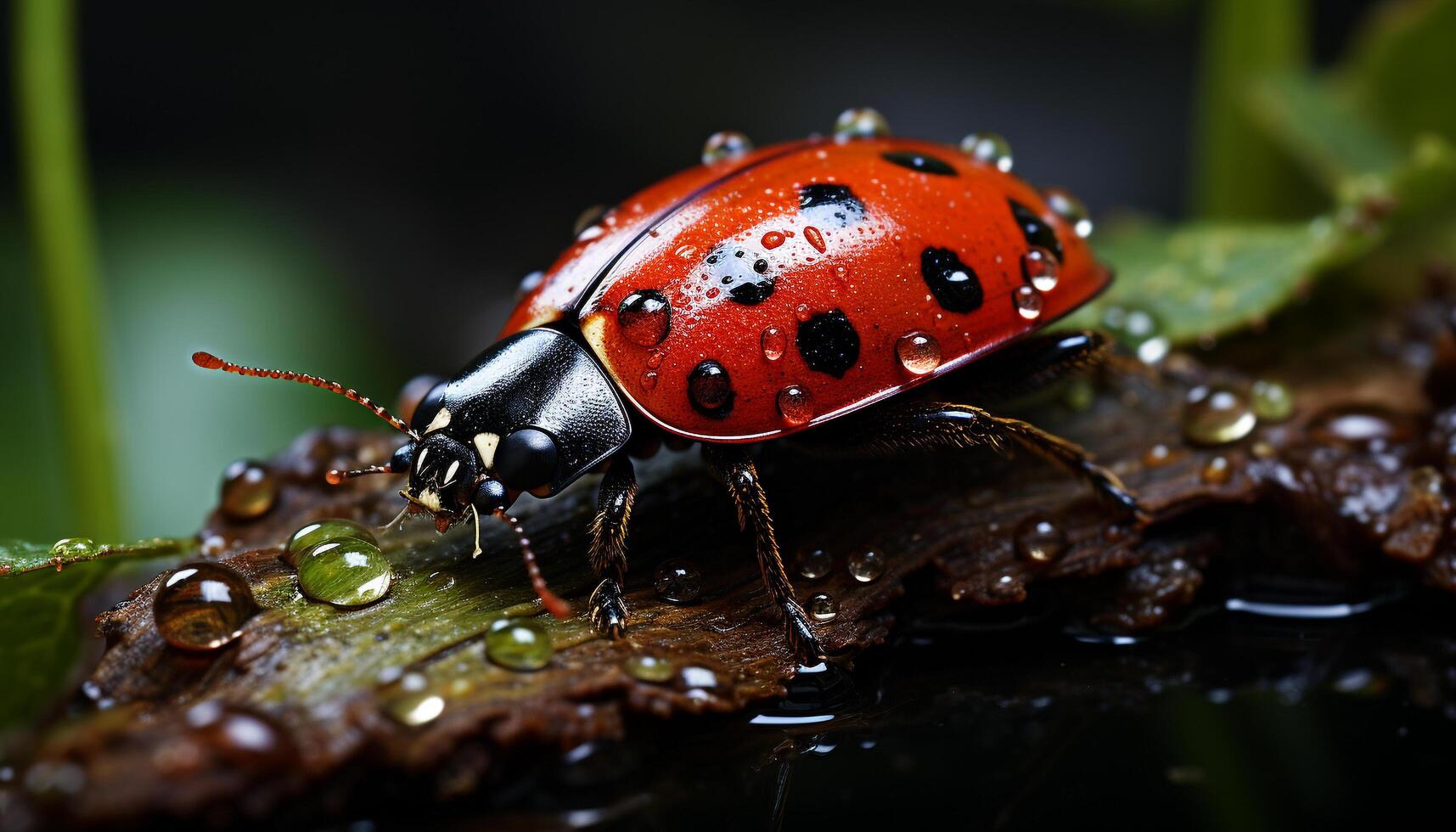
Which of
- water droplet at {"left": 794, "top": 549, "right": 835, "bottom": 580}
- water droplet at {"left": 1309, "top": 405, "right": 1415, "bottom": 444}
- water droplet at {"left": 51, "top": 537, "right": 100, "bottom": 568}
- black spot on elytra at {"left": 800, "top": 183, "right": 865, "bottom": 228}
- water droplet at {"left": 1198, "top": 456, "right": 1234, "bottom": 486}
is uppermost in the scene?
black spot on elytra at {"left": 800, "top": 183, "right": 865, "bottom": 228}

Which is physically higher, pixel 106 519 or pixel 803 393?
pixel 803 393

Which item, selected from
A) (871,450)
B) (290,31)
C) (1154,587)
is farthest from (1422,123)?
(290,31)

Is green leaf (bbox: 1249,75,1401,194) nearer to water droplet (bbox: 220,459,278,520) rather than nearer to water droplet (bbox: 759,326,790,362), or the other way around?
water droplet (bbox: 759,326,790,362)

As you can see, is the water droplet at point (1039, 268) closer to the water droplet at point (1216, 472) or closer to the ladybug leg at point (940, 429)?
the ladybug leg at point (940, 429)

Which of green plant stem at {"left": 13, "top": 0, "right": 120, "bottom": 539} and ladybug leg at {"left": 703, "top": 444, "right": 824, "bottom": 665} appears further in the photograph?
green plant stem at {"left": 13, "top": 0, "right": 120, "bottom": 539}

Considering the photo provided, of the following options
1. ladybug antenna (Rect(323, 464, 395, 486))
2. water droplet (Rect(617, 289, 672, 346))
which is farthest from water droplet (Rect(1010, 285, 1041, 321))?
ladybug antenna (Rect(323, 464, 395, 486))

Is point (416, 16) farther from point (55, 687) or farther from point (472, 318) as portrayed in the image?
point (55, 687)

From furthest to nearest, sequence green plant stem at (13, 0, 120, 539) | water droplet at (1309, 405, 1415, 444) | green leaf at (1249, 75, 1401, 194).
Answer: green leaf at (1249, 75, 1401, 194) → green plant stem at (13, 0, 120, 539) → water droplet at (1309, 405, 1415, 444)

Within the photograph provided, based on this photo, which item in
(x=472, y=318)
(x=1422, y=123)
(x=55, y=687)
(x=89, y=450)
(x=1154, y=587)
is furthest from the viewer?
(x=472, y=318)
